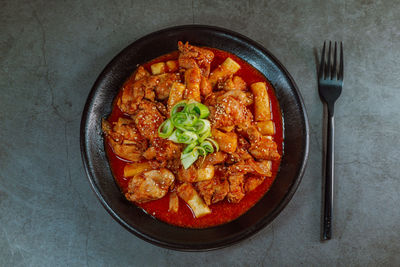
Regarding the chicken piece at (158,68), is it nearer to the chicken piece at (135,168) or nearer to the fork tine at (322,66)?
the chicken piece at (135,168)

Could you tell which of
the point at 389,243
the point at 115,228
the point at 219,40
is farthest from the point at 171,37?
the point at 389,243

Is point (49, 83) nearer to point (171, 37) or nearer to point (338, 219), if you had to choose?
point (171, 37)

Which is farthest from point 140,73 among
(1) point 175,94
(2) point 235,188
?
(2) point 235,188

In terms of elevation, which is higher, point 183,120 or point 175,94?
point 175,94

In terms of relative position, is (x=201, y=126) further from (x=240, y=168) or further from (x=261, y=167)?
(x=261, y=167)

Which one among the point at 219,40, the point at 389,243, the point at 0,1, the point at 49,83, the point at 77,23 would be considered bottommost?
the point at 389,243

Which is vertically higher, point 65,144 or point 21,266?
point 65,144

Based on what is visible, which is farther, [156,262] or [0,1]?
[0,1]
